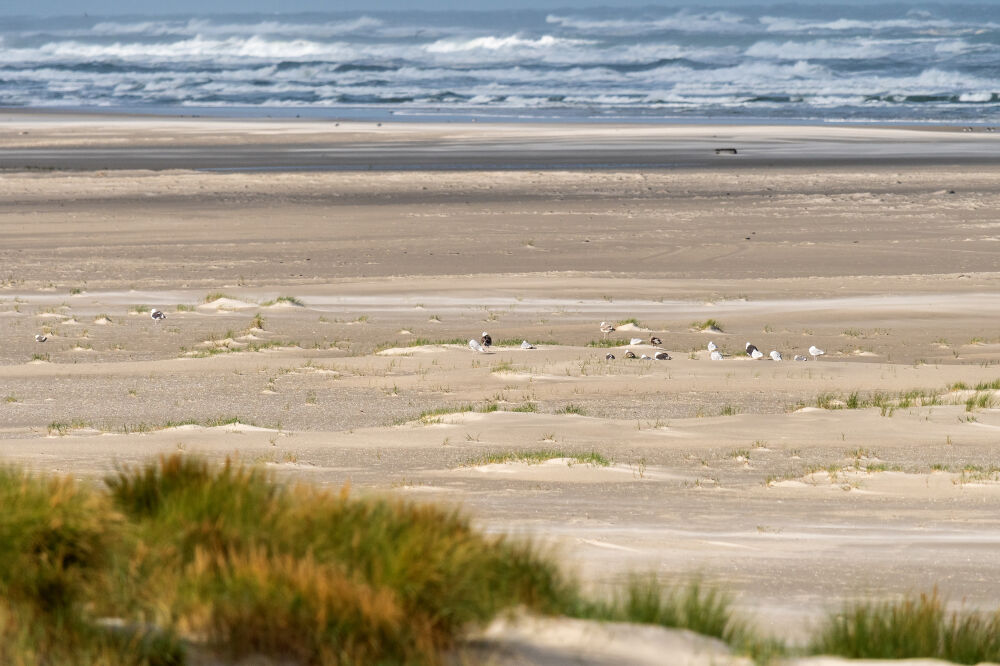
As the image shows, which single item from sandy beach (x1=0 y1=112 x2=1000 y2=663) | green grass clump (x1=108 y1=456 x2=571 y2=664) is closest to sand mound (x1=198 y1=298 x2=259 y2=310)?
sandy beach (x1=0 y1=112 x2=1000 y2=663)

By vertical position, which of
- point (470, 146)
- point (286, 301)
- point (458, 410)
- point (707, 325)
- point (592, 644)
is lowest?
point (592, 644)

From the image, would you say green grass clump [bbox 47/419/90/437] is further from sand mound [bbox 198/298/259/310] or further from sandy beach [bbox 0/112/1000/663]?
sand mound [bbox 198/298/259/310]

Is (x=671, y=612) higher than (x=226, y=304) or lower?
lower

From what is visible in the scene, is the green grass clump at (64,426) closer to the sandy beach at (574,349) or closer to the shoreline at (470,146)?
the sandy beach at (574,349)

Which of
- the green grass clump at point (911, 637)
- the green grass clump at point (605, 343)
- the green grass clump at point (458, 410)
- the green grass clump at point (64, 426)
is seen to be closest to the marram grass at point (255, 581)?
the green grass clump at point (911, 637)

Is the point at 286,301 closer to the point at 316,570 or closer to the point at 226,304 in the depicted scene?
the point at 226,304

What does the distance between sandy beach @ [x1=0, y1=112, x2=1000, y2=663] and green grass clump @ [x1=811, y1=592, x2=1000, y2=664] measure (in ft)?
0.89

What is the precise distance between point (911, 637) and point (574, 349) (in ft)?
25.2

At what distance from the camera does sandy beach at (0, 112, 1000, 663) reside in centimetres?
595

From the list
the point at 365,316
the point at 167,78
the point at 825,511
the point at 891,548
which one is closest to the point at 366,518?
the point at 891,548

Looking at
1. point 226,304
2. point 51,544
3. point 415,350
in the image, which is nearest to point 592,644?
point 51,544

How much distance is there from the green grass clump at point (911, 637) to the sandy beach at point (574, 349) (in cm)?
27

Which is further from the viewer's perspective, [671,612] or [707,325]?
[707,325]

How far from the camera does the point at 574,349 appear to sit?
37.4 feet
